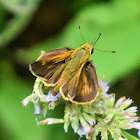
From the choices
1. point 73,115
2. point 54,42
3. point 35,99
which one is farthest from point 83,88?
point 54,42

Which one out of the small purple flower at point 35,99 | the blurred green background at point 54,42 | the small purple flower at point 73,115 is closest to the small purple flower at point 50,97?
the small purple flower at point 35,99

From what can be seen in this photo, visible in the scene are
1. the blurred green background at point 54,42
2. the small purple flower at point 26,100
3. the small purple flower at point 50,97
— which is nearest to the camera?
the small purple flower at point 50,97

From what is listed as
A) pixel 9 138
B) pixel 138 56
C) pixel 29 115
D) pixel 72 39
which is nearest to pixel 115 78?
pixel 138 56

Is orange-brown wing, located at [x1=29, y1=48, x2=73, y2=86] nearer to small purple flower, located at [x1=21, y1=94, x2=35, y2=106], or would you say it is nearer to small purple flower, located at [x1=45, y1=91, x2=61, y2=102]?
small purple flower, located at [x1=45, y1=91, x2=61, y2=102]

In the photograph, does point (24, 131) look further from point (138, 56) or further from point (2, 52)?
point (138, 56)

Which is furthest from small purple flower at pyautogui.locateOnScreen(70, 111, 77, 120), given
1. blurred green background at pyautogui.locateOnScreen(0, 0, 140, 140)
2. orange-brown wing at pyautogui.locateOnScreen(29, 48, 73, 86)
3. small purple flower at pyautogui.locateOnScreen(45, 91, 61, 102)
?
blurred green background at pyautogui.locateOnScreen(0, 0, 140, 140)

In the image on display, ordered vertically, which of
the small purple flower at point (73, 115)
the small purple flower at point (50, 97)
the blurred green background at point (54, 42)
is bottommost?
the small purple flower at point (73, 115)

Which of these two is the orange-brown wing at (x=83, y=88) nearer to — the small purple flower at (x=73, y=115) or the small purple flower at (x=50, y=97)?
the small purple flower at (x=50, y=97)

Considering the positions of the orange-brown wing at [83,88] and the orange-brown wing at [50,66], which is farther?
the orange-brown wing at [50,66]
